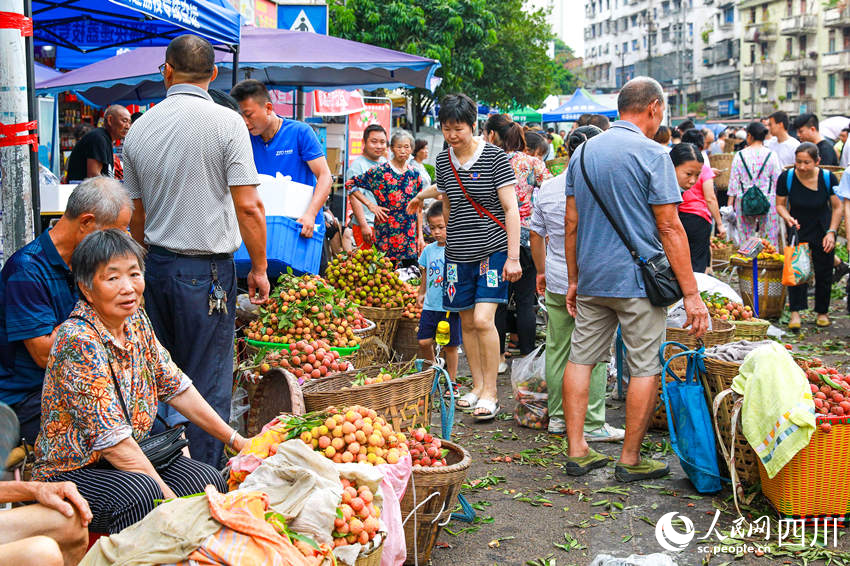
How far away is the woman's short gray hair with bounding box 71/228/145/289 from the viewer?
11.0ft

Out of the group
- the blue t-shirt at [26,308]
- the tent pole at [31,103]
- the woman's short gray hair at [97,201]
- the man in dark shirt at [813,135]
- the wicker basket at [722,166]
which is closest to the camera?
the blue t-shirt at [26,308]

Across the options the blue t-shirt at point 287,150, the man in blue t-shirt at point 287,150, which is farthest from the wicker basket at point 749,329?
the blue t-shirt at point 287,150

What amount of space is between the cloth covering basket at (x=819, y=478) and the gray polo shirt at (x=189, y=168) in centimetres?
311

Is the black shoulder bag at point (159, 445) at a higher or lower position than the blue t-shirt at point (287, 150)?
lower

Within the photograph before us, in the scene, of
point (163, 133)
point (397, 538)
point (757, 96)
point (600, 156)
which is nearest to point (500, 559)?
point (397, 538)

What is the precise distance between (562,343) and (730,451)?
153 cm

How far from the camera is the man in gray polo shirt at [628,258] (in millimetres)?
4988

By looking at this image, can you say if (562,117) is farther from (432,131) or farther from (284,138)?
(284,138)

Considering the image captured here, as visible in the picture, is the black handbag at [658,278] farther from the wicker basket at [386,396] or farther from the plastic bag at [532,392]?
the plastic bag at [532,392]

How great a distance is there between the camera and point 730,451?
15.8 ft

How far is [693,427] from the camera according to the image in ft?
15.9

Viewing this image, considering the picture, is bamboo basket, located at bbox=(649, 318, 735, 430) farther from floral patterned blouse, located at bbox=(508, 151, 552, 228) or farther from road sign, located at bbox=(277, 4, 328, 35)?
road sign, located at bbox=(277, 4, 328, 35)

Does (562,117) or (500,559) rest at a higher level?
(562,117)

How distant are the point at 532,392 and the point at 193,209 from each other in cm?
305
